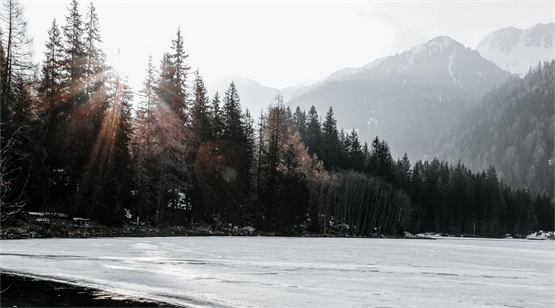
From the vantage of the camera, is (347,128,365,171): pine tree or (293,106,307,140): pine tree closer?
(347,128,365,171): pine tree

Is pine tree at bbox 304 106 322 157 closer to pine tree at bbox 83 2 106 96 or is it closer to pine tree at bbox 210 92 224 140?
pine tree at bbox 210 92 224 140

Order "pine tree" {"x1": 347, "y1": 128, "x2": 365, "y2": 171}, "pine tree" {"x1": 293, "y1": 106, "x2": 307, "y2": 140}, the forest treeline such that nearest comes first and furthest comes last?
the forest treeline
"pine tree" {"x1": 347, "y1": 128, "x2": 365, "y2": 171}
"pine tree" {"x1": 293, "y1": 106, "x2": 307, "y2": 140}

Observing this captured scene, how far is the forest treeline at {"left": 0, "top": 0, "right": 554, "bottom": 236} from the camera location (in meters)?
37.3

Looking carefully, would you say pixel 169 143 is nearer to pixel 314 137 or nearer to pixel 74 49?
pixel 74 49

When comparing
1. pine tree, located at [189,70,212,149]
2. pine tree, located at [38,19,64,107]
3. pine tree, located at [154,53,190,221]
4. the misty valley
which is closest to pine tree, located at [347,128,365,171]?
the misty valley

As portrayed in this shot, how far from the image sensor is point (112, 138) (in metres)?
42.1

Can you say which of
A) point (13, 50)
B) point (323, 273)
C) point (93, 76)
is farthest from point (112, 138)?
point (323, 273)

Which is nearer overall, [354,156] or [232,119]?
[232,119]

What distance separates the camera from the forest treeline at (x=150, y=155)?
122ft

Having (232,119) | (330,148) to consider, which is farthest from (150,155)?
(330,148)

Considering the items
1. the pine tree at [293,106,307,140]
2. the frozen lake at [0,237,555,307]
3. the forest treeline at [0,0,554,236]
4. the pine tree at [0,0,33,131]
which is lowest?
the frozen lake at [0,237,555,307]

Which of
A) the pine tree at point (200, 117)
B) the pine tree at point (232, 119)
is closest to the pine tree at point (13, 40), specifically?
the pine tree at point (200, 117)

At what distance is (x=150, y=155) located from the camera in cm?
4759

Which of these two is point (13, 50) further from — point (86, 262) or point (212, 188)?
point (86, 262)
